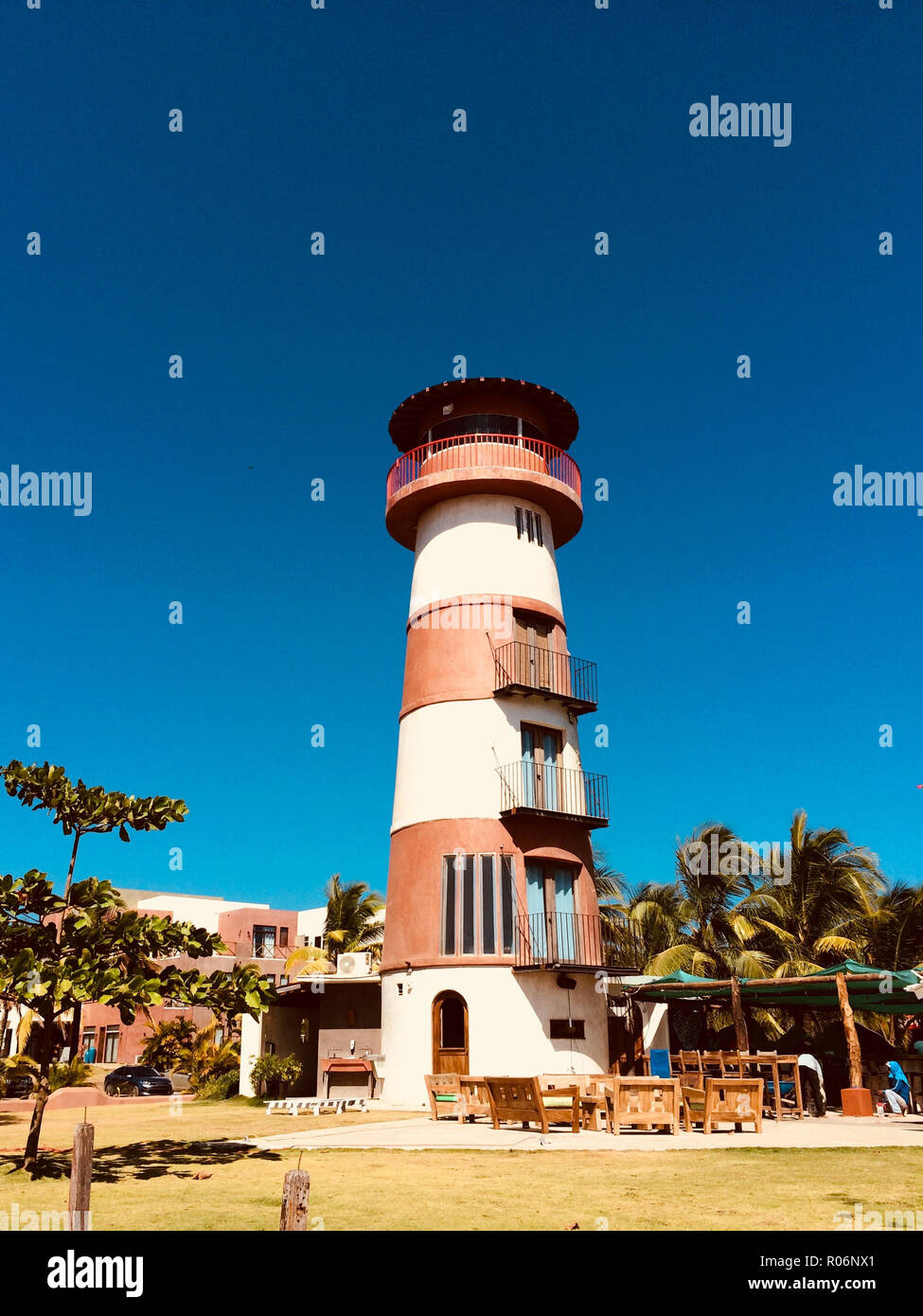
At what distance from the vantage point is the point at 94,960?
12.2 metres

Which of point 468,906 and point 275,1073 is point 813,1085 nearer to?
point 468,906

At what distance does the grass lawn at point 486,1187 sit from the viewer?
9227 millimetres

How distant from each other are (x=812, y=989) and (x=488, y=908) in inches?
344

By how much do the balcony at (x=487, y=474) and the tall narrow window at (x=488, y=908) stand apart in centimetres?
1075

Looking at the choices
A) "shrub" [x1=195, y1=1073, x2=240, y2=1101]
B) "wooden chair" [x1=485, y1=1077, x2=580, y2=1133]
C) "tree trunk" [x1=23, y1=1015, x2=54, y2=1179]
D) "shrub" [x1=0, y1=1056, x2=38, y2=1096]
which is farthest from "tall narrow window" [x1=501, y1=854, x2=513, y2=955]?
"shrub" [x1=0, y1=1056, x2=38, y2=1096]

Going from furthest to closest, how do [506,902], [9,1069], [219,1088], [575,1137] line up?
[219,1088], [9,1069], [506,902], [575,1137]

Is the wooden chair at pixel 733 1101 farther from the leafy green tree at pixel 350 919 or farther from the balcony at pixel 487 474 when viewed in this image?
the leafy green tree at pixel 350 919

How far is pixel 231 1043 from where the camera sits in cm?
3619

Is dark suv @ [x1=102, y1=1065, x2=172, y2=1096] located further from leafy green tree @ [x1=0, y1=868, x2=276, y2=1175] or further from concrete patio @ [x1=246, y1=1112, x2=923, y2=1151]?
leafy green tree @ [x1=0, y1=868, x2=276, y2=1175]

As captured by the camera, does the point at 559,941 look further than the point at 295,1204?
Yes

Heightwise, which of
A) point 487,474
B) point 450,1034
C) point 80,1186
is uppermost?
point 487,474

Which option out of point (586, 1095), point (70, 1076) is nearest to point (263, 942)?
point (70, 1076)
